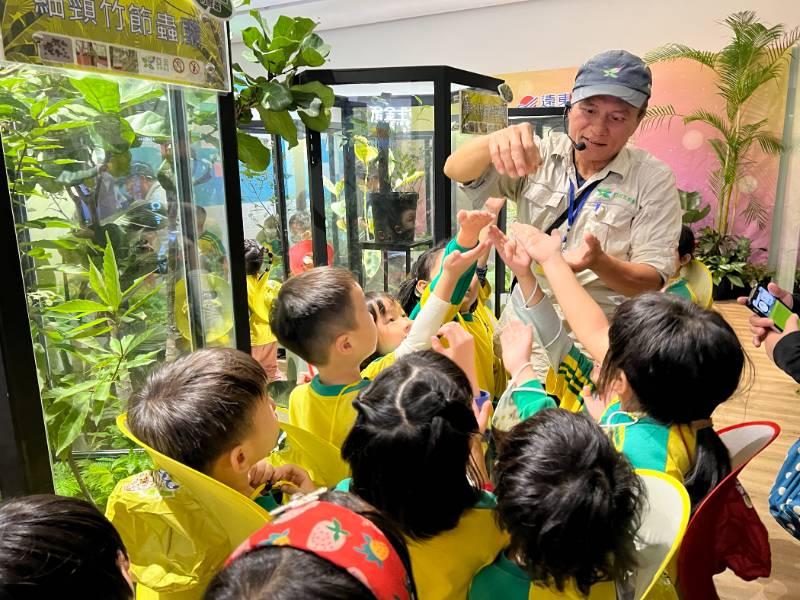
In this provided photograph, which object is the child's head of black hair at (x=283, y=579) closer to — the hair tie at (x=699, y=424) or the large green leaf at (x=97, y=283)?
the hair tie at (x=699, y=424)

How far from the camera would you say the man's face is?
5.05ft

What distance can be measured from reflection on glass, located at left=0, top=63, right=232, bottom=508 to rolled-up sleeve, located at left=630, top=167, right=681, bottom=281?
1236 mm

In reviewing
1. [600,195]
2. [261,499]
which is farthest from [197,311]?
[600,195]

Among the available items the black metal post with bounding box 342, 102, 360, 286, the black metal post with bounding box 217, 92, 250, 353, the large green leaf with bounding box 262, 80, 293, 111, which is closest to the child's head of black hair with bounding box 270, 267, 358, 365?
the black metal post with bounding box 217, 92, 250, 353

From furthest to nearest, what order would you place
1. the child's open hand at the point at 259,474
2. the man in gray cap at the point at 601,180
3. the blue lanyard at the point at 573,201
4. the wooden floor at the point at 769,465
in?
the wooden floor at the point at 769,465, the blue lanyard at the point at 573,201, the man in gray cap at the point at 601,180, the child's open hand at the point at 259,474

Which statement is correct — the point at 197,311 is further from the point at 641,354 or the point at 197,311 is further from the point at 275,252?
the point at 275,252

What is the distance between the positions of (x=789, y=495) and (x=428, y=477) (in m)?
1.05

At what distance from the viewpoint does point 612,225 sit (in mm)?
1608

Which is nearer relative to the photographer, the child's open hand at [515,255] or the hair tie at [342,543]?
the hair tie at [342,543]

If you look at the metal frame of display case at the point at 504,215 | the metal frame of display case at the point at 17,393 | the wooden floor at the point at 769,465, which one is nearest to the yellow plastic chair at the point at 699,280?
the wooden floor at the point at 769,465

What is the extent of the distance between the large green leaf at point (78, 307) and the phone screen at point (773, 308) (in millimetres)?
1743

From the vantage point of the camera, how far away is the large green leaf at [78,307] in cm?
145

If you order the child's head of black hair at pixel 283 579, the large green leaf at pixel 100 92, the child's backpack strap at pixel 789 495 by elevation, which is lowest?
the child's backpack strap at pixel 789 495

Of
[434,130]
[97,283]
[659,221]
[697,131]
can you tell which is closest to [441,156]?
[434,130]
